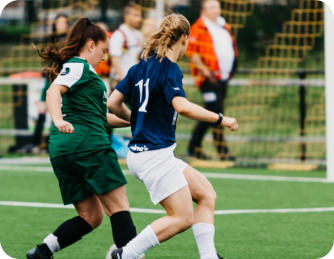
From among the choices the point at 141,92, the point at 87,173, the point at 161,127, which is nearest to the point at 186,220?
the point at 161,127

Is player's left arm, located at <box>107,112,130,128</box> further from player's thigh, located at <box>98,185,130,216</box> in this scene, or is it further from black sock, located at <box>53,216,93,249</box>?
black sock, located at <box>53,216,93,249</box>

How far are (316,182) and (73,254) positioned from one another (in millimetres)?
4436

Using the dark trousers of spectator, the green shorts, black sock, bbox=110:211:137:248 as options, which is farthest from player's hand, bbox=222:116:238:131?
the dark trousers of spectator

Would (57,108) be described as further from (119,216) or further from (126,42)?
(126,42)

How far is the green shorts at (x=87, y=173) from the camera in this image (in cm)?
548

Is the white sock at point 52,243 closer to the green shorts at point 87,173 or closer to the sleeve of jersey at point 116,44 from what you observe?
the green shorts at point 87,173

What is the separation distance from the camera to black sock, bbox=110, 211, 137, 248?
218 inches

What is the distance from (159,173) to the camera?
5.21 m

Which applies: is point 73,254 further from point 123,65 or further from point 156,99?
point 123,65

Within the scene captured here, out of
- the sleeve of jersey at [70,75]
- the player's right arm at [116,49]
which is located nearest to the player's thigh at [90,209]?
the sleeve of jersey at [70,75]

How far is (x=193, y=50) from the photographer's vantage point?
11.7m

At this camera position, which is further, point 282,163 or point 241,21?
point 241,21

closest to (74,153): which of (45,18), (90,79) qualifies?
(90,79)

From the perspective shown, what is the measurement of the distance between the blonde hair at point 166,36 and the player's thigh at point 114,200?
93 cm
